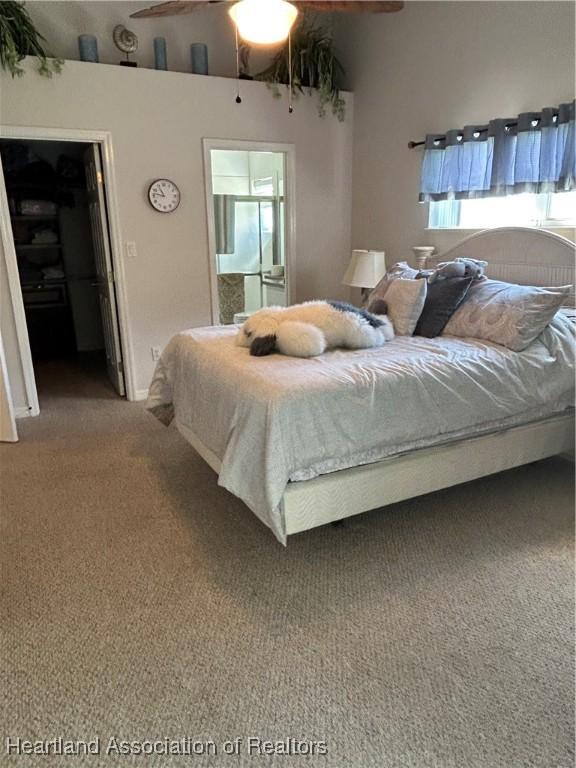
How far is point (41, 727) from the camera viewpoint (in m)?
1.45

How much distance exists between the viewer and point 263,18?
206 centimetres

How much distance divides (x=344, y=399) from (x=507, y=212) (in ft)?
7.14

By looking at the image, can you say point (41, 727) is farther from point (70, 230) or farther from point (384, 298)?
point (70, 230)

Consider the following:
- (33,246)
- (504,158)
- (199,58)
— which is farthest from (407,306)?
(33,246)

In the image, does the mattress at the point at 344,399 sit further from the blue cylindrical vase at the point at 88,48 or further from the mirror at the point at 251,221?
the mirror at the point at 251,221

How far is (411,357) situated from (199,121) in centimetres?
289

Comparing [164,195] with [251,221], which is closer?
[164,195]

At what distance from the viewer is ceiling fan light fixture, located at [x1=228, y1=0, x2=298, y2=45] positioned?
2002 millimetres

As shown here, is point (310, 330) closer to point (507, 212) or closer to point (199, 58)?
point (507, 212)

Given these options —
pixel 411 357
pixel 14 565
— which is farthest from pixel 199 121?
pixel 14 565

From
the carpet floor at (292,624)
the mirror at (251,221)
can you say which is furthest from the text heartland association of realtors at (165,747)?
the mirror at (251,221)

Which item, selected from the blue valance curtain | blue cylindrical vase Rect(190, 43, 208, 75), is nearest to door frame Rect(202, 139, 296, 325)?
blue cylindrical vase Rect(190, 43, 208, 75)

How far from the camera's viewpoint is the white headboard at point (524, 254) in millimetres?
2850

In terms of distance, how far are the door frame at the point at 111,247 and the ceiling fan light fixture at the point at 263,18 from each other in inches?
78.2
